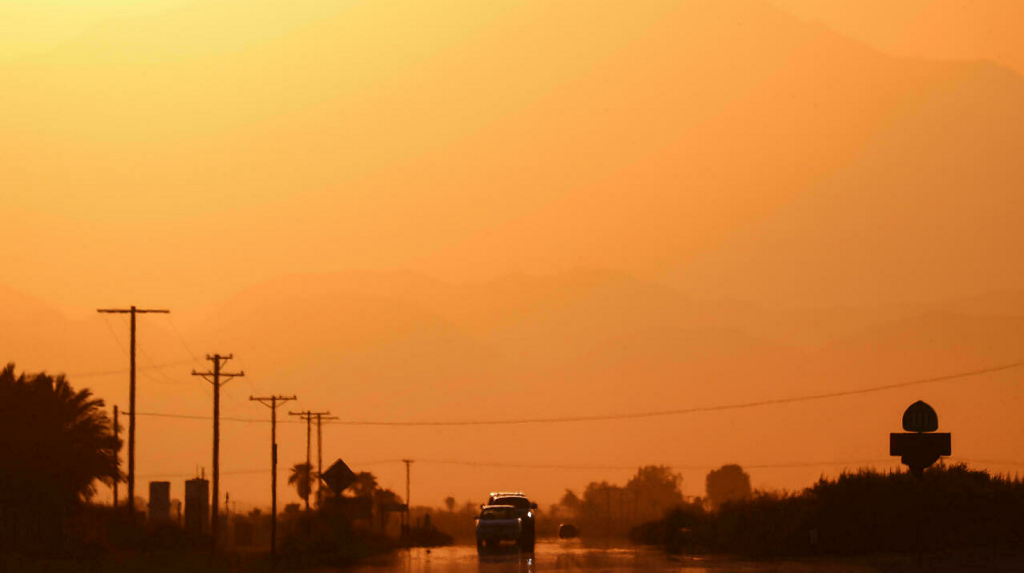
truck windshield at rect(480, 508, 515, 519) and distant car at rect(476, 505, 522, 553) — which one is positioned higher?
truck windshield at rect(480, 508, 515, 519)

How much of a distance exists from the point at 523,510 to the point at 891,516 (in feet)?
48.9

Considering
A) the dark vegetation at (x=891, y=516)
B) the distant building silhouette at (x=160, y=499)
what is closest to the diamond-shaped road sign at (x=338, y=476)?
the dark vegetation at (x=891, y=516)

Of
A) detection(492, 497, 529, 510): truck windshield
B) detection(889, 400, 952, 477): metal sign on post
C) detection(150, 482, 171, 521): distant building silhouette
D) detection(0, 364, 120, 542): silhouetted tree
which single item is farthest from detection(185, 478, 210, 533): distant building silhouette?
detection(889, 400, 952, 477): metal sign on post

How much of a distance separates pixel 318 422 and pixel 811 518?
5811 centimetres

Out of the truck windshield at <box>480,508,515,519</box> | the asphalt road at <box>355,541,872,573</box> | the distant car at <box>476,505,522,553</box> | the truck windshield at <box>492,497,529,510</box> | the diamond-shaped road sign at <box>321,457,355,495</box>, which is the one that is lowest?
the asphalt road at <box>355,541,872,573</box>

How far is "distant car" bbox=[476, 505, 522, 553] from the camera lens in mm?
56812

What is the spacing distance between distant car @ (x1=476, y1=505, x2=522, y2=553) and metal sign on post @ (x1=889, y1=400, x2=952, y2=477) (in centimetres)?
2072

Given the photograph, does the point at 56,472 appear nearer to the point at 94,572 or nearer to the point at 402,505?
the point at 94,572

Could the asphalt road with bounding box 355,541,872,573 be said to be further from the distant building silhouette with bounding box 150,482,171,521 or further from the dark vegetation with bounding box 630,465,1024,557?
the distant building silhouette with bounding box 150,482,171,521

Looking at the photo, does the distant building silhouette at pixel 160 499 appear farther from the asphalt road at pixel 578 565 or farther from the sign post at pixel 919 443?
the sign post at pixel 919 443

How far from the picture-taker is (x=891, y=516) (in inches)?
2124

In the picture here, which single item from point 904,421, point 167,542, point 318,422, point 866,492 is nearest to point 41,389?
point 167,542

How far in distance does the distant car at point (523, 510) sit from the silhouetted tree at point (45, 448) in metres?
17.4

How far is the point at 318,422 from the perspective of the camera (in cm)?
10750
